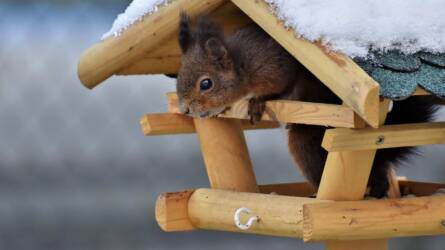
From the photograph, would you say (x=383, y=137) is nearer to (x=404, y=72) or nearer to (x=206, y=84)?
(x=404, y=72)

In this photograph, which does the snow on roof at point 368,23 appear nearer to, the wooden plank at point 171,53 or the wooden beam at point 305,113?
the wooden beam at point 305,113

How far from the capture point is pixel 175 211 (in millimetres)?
1871

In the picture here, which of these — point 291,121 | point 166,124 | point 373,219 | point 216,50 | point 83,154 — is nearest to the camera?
point 373,219

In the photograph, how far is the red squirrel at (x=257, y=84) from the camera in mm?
1846

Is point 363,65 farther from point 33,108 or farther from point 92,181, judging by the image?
point 33,108

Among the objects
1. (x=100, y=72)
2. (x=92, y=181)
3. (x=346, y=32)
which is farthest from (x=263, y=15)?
(x=92, y=181)

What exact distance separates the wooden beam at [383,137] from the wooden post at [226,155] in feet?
1.59

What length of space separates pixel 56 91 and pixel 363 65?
1546 millimetres

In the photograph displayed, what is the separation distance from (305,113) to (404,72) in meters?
0.22

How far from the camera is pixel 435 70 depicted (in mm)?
1486

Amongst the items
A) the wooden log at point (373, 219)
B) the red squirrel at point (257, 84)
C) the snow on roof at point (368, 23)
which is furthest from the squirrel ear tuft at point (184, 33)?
the wooden log at point (373, 219)

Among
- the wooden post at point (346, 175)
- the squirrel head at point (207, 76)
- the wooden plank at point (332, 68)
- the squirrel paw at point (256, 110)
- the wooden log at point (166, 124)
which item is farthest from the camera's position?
the wooden log at point (166, 124)

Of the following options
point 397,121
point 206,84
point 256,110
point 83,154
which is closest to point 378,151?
point 397,121

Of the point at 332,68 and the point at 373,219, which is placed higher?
the point at 332,68
